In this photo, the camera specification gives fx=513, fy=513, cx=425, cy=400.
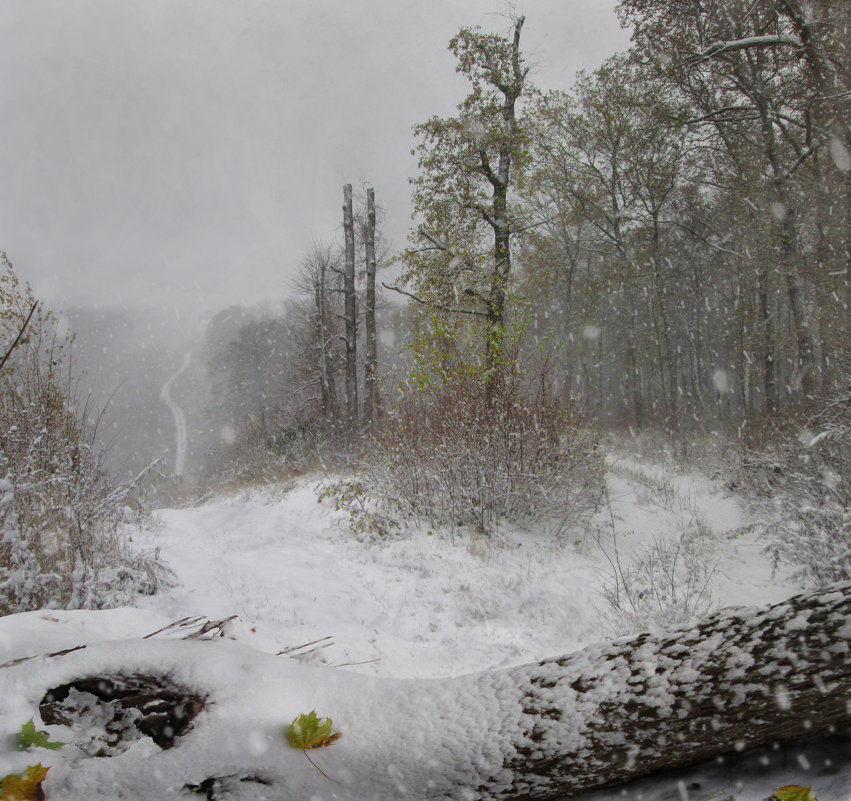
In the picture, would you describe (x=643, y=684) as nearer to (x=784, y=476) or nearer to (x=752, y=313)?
(x=784, y=476)

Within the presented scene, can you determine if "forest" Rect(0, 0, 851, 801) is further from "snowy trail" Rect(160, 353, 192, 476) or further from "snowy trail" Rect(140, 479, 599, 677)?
"snowy trail" Rect(160, 353, 192, 476)

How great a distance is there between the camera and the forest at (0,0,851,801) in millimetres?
1054

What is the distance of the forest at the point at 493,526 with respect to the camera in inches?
41.5

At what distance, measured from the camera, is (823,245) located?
995 centimetres

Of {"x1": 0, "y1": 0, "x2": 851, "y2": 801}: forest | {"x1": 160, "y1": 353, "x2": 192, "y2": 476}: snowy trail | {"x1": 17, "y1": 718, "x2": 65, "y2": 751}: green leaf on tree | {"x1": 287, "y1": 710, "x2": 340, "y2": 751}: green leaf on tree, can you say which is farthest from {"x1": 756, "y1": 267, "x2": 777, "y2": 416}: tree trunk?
{"x1": 160, "y1": 353, "x2": 192, "y2": 476}: snowy trail

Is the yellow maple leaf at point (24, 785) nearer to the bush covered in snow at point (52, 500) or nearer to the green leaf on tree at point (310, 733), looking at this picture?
the green leaf on tree at point (310, 733)

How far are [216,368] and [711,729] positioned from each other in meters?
47.9

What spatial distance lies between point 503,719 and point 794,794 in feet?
1.73

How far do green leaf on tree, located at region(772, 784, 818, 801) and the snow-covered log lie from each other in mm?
126

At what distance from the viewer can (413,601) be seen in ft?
15.1

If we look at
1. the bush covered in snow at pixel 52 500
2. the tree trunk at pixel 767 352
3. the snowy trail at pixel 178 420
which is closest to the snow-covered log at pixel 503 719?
the bush covered in snow at pixel 52 500

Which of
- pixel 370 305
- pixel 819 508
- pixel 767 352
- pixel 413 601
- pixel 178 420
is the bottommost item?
pixel 413 601

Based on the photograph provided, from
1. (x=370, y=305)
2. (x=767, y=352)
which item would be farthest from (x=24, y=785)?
(x=767, y=352)

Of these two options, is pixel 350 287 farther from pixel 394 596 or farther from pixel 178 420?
pixel 178 420
